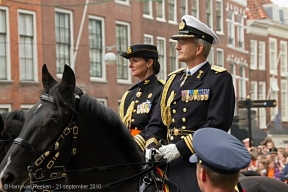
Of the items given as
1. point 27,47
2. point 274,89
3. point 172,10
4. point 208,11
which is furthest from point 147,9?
point 274,89

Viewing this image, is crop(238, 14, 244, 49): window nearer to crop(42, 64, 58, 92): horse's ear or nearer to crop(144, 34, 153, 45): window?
crop(144, 34, 153, 45): window

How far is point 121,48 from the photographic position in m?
29.0

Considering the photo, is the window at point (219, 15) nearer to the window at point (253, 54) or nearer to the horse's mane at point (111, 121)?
the window at point (253, 54)

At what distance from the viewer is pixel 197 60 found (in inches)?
221

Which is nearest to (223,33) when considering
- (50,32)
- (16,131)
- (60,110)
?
(50,32)

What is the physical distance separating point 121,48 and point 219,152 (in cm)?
2608

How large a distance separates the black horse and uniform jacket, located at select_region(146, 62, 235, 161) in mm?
323

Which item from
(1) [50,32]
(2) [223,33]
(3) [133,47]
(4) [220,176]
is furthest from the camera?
(2) [223,33]

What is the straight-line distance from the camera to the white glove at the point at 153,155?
5.34 metres

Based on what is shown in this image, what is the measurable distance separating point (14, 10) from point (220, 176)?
2093 centimetres

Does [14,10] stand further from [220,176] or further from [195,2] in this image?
[220,176]

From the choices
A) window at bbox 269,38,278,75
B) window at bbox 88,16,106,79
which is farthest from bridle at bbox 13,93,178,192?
window at bbox 269,38,278,75

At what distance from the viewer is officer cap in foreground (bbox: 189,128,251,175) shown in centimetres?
305

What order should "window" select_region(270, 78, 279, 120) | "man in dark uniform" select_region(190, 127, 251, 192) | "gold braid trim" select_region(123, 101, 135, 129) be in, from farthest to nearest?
"window" select_region(270, 78, 279, 120) < "gold braid trim" select_region(123, 101, 135, 129) < "man in dark uniform" select_region(190, 127, 251, 192)
